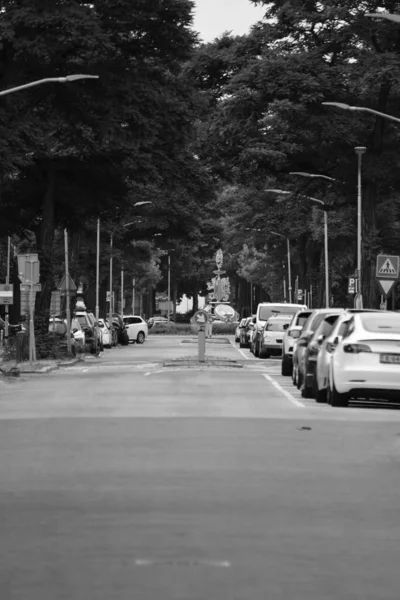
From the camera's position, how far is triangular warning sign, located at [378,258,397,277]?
151ft

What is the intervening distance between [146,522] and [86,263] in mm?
82602

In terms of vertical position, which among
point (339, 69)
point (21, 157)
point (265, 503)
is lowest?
point (265, 503)

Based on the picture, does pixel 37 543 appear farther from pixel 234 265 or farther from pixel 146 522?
pixel 234 265

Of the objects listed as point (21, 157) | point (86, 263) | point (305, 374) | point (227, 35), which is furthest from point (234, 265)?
point (305, 374)

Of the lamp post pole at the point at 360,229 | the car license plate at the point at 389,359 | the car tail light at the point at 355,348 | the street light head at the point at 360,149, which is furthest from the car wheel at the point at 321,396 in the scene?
the street light head at the point at 360,149

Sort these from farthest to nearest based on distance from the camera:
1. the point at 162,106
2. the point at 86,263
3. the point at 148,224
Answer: the point at 86,263, the point at 148,224, the point at 162,106

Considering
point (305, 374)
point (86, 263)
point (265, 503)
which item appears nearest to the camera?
point (265, 503)

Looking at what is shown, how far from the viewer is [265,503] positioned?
1253cm

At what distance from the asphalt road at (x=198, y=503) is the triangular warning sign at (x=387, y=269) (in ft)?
68.2

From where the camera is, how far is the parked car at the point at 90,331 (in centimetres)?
6569

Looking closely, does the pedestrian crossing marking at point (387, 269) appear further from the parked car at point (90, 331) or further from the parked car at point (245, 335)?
the parked car at point (245, 335)

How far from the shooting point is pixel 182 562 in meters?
9.38

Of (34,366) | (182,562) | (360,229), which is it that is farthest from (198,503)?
(360,229)

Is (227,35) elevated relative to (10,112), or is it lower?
elevated
